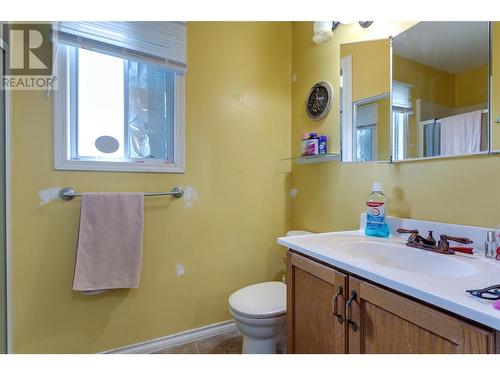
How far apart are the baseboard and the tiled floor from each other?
1.0 inches

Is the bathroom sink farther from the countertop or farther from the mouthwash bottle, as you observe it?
the mouthwash bottle

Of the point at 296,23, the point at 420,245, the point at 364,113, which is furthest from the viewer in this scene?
the point at 296,23

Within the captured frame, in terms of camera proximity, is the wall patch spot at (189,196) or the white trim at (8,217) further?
the wall patch spot at (189,196)

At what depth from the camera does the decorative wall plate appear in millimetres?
1629

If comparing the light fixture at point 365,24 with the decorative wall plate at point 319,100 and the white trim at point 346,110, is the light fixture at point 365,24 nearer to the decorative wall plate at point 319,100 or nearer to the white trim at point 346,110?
the white trim at point 346,110

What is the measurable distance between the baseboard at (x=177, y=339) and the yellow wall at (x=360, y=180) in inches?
35.2

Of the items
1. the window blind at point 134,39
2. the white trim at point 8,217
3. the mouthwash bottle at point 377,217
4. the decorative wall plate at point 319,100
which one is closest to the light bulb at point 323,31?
the decorative wall plate at point 319,100

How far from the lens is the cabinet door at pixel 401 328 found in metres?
0.54

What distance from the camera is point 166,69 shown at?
1.56m

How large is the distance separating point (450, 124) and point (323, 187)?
2.50 feet

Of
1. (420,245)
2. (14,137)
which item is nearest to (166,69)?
(14,137)
